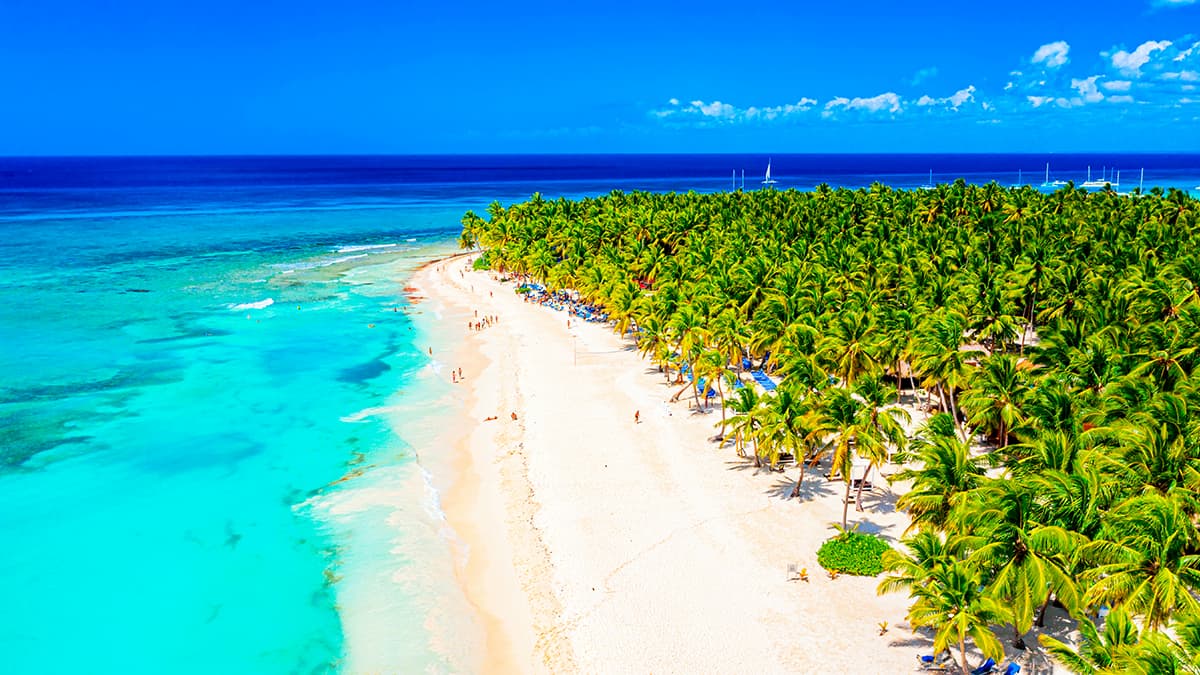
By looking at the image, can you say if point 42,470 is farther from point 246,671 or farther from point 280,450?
point 246,671

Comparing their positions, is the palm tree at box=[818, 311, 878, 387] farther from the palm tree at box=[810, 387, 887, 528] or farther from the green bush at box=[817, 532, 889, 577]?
the green bush at box=[817, 532, 889, 577]

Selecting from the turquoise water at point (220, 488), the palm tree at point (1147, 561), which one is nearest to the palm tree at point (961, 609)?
the palm tree at point (1147, 561)

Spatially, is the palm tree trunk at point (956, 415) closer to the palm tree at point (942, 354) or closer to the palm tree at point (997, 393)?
the palm tree at point (942, 354)

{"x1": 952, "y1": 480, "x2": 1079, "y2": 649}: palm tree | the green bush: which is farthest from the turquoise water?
{"x1": 952, "y1": 480, "x2": 1079, "y2": 649}: palm tree

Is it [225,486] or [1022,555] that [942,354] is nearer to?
[1022,555]

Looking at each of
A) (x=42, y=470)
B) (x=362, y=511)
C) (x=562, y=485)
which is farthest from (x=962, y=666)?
(x=42, y=470)

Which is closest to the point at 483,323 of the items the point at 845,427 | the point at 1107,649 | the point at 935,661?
the point at 845,427
